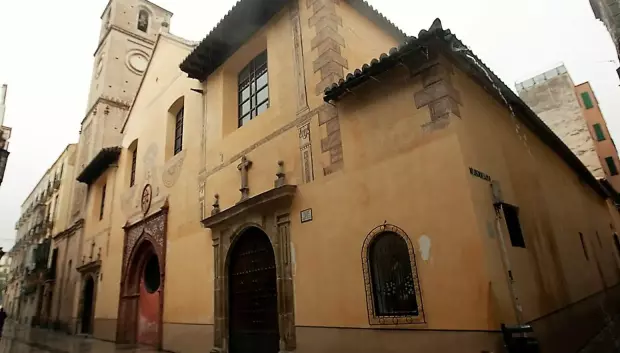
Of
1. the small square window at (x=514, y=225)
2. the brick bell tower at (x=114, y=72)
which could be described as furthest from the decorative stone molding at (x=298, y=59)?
the brick bell tower at (x=114, y=72)

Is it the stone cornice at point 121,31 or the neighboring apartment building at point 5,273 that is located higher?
the stone cornice at point 121,31

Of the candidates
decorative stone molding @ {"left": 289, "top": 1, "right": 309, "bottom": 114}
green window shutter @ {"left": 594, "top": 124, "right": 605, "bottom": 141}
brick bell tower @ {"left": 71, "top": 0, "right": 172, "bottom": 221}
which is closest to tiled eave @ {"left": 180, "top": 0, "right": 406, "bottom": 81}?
decorative stone molding @ {"left": 289, "top": 1, "right": 309, "bottom": 114}

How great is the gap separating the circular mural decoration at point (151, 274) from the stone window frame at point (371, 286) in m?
8.58

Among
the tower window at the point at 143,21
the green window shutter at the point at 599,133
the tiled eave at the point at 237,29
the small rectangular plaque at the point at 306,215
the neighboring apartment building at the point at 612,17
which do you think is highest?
the tower window at the point at 143,21

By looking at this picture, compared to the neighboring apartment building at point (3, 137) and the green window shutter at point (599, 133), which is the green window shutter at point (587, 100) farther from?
the neighboring apartment building at point (3, 137)

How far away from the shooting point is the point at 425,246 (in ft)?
15.3

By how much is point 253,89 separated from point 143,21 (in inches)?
725

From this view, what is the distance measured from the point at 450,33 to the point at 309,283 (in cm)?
419

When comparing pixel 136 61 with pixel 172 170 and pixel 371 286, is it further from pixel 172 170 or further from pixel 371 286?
pixel 371 286

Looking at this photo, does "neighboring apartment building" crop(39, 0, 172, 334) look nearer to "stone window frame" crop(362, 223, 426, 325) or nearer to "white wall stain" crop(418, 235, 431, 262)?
"stone window frame" crop(362, 223, 426, 325)

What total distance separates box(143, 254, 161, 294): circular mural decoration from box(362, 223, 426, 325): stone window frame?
858cm

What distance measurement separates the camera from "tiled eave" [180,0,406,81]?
8.10 m

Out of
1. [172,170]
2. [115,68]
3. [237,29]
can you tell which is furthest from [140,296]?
[115,68]

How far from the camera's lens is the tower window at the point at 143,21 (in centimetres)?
2292
